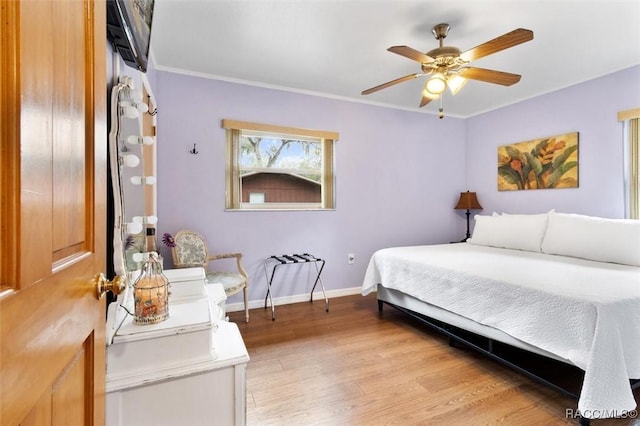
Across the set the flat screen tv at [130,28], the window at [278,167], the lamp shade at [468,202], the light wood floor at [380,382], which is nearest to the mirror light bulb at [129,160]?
the flat screen tv at [130,28]

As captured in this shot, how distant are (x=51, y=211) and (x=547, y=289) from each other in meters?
2.16

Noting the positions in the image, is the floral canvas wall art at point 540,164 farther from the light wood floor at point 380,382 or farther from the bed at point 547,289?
the light wood floor at point 380,382

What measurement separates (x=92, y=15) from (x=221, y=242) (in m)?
2.65

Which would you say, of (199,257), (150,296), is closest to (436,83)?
(150,296)

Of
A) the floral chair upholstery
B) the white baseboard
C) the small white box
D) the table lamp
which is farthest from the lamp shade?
the small white box

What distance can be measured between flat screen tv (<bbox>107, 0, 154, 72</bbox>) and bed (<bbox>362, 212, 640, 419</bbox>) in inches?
91.6

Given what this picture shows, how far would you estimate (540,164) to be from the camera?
3.62 metres

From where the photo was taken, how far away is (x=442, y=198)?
443cm

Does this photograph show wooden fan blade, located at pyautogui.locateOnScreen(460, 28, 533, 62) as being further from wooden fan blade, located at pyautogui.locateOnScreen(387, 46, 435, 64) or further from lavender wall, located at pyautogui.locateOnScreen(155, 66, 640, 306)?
lavender wall, located at pyautogui.locateOnScreen(155, 66, 640, 306)

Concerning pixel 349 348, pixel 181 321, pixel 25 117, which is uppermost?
pixel 25 117

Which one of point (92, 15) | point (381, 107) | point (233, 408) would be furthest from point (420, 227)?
point (92, 15)

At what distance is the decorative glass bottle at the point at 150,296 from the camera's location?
0.97 m

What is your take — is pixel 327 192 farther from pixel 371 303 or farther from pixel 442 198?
pixel 442 198

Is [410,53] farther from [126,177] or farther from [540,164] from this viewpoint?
[540,164]
